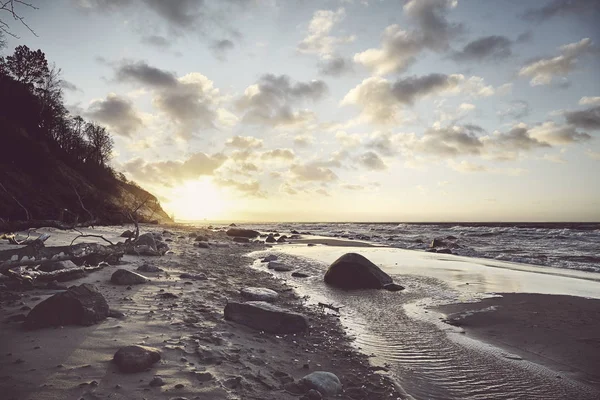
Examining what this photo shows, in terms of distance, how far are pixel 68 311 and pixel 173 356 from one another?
1723 mm

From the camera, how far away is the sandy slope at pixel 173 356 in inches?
112

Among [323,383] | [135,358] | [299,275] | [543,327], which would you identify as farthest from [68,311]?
[543,327]

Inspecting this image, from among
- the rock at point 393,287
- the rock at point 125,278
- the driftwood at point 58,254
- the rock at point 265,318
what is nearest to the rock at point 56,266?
the driftwood at point 58,254

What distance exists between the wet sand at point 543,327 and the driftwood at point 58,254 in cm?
809

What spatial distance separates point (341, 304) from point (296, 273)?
12.2 feet

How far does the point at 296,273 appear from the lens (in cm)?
1095

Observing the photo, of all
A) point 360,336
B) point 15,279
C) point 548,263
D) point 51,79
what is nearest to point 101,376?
point 360,336

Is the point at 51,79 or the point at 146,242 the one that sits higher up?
the point at 51,79

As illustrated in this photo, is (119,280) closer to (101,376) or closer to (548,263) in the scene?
(101,376)

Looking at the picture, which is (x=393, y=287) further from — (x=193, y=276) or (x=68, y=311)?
(x=68, y=311)

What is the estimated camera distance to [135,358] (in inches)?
126

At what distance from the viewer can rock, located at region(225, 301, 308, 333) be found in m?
5.12

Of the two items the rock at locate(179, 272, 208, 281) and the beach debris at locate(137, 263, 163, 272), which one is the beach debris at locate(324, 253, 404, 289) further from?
the beach debris at locate(137, 263, 163, 272)

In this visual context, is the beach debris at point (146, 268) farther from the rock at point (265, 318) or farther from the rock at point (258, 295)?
the rock at point (265, 318)
